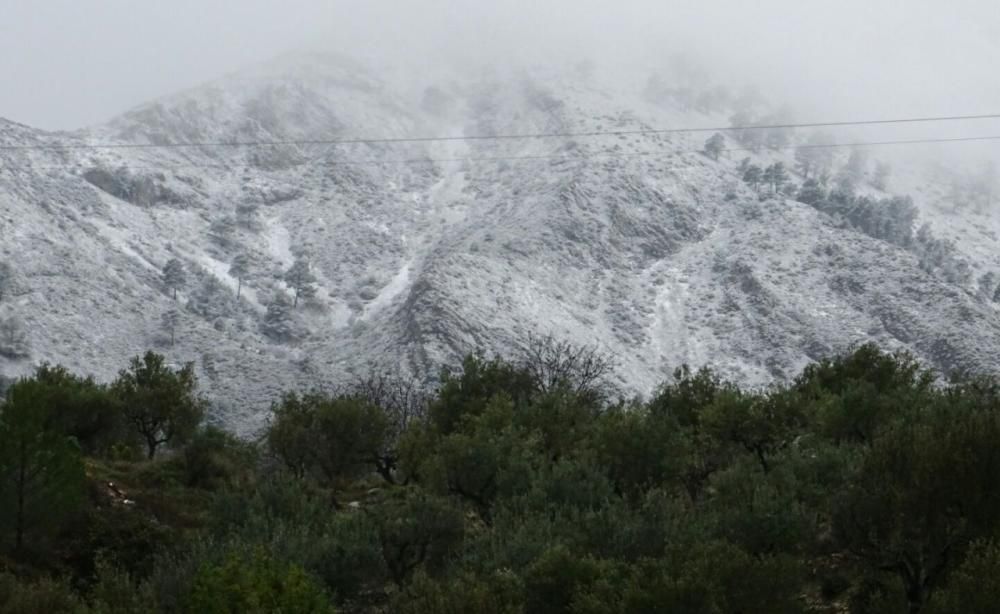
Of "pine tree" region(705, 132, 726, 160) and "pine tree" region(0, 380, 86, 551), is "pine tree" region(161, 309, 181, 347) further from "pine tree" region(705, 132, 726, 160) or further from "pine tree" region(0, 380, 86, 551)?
"pine tree" region(705, 132, 726, 160)

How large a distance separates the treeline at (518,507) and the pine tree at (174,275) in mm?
85192

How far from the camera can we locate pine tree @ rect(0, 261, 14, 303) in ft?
371

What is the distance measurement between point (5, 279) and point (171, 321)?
18192 mm

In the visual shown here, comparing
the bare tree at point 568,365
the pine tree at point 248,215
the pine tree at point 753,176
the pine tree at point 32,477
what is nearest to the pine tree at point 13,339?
the bare tree at point 568,365

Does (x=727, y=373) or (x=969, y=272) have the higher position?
(x=969, y=272)

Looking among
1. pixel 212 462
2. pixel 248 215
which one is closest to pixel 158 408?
pixel 212 462

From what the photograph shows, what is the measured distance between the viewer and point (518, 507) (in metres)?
32.5

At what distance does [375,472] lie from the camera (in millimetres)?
53188

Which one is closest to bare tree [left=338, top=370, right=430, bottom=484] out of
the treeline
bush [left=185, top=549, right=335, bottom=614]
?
the treeline

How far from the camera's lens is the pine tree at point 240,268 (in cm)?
15068

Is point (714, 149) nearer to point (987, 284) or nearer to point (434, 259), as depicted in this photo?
point (987, 284)

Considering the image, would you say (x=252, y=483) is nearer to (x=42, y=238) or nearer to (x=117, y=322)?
(x=117, y=322)

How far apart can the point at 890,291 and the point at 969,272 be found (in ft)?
129

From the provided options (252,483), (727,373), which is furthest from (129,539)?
(727,373)
